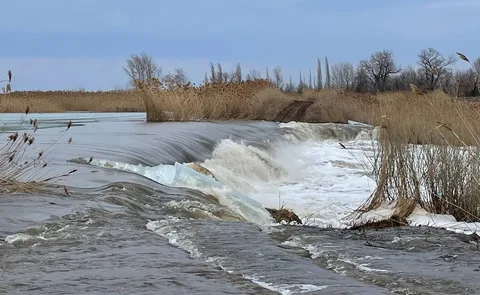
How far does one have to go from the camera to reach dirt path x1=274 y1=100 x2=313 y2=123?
88.6 feet

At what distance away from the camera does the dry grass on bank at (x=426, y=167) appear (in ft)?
21.7

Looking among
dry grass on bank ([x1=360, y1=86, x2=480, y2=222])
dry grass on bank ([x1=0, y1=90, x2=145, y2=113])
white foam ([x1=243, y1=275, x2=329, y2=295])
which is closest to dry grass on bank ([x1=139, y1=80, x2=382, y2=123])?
dry grass on bank ([x1=0, y1=90, x2=145, y2=113])

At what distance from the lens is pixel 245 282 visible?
3809 millimetres

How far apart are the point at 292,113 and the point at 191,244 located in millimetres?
22606

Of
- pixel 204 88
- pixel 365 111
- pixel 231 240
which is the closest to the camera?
pixel 231 240

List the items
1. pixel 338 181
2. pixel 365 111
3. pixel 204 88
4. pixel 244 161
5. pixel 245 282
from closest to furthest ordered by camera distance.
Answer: pixel 245 282, pixel 338 181, pixel 244 161, pixel 204 88, pixel 365 111

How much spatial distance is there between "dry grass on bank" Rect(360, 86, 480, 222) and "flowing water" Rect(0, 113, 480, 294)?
2.24ft

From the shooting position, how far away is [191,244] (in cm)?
486

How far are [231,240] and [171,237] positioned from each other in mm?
486

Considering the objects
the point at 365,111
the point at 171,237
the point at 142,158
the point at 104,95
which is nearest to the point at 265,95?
the point at 365,111

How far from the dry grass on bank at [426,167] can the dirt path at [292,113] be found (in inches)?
767

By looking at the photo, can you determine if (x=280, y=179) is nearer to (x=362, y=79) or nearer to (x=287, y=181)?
(x=287, y=181)

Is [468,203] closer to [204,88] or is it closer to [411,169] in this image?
[411,169]

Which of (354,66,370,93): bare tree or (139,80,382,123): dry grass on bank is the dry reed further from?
(354,66,370,93): bare tree
